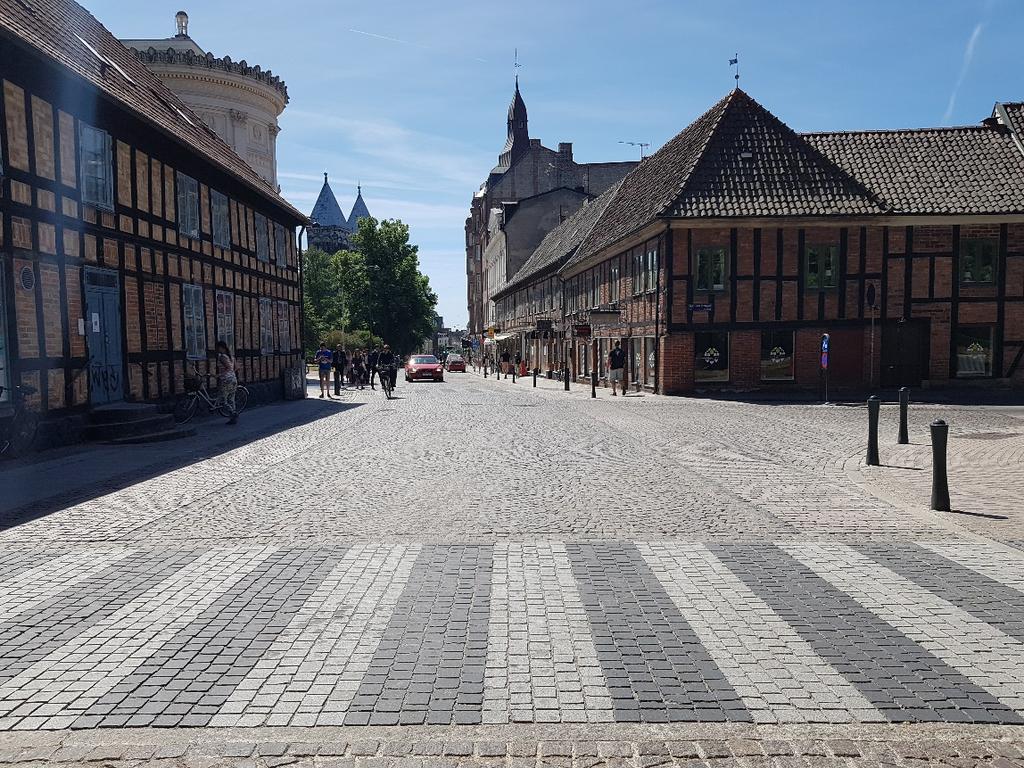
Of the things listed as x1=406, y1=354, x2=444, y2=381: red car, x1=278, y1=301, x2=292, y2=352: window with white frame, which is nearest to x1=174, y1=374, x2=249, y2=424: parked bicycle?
x1=278, y1=301, x2=292, y2=352: window with white frame

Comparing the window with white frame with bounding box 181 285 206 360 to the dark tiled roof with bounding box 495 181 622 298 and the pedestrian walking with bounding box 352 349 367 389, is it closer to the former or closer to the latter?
the pedestrian walking with bounding box 352 349 367 389

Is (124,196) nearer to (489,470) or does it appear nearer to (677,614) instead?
(489,470)

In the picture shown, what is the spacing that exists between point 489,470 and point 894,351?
20077 mm

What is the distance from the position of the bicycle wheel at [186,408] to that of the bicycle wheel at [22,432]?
4.43 meters

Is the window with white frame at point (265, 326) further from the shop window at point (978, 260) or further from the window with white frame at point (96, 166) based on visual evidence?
the shop window at point (978, 260)

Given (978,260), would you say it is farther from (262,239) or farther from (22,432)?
(22,432)

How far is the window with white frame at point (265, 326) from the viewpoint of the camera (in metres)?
24.3

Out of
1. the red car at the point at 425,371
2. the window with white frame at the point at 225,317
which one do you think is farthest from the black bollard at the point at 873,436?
the red car at the point at 425,371

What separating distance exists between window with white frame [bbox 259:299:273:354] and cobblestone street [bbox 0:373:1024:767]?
49.0ft

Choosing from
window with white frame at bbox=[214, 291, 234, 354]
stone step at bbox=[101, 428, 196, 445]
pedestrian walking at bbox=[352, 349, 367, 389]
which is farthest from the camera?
pedestrian walking at bbox=[352, 349, 367, 389]

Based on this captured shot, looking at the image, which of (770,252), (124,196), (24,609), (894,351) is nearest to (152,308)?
(124,196)

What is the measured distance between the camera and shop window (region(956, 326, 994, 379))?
25.2 m

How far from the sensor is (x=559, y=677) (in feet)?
12.0

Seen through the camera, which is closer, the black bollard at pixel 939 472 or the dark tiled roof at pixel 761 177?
the black bollard at pixel 939 472
